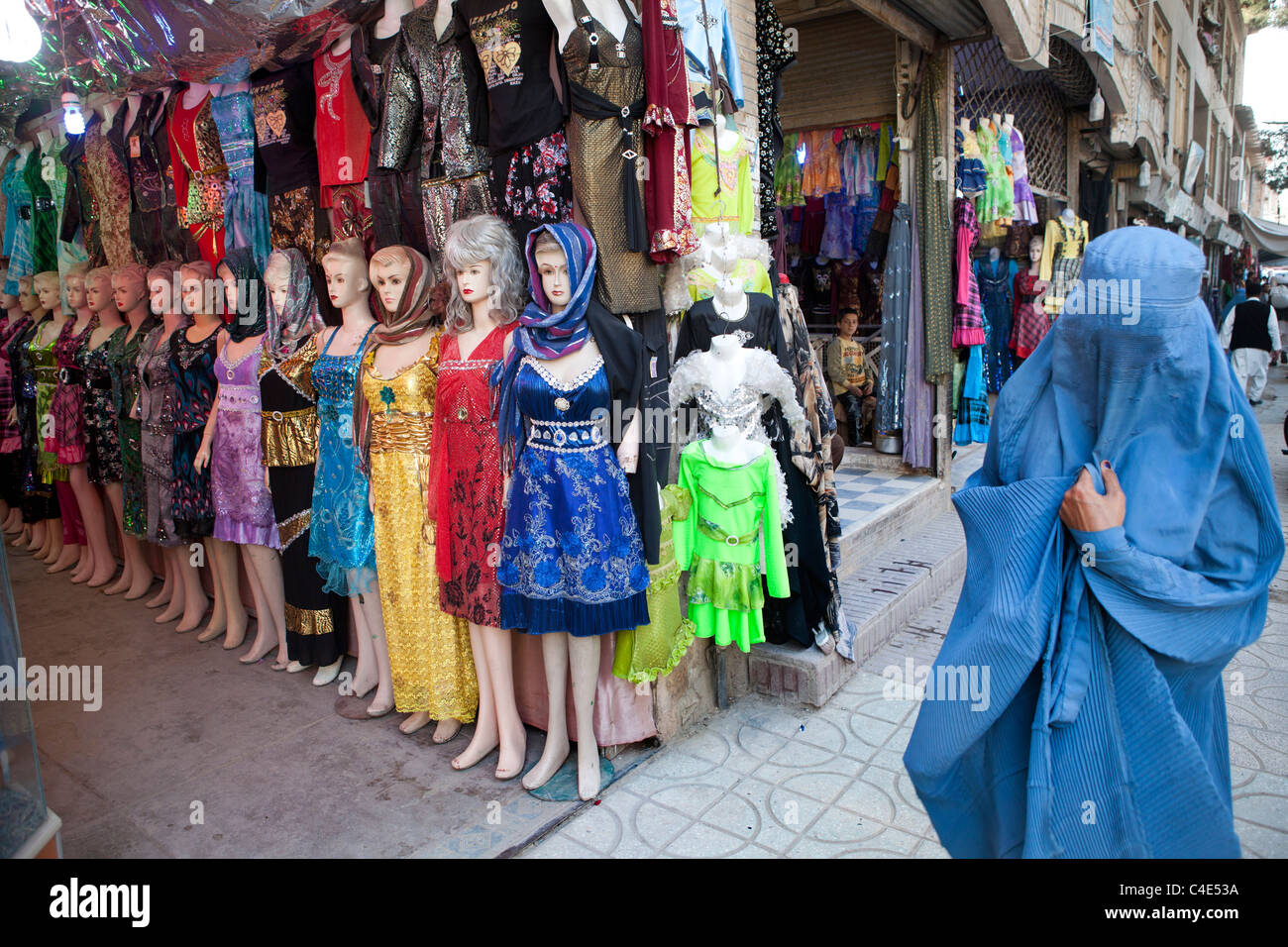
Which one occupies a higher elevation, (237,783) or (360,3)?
(360,3)

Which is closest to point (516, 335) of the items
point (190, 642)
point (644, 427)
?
point (644, 427)

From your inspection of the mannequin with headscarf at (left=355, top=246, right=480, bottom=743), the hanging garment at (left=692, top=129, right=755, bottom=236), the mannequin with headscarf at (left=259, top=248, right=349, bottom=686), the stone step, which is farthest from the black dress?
the stone step

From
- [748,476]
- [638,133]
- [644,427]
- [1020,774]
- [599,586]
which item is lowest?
[1020,774]

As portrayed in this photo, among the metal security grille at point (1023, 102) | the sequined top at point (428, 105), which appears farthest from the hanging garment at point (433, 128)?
the metal security grille at point (1023, 102)

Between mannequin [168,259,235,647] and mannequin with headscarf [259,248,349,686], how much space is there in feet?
1.90

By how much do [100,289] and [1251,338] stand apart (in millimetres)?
11275

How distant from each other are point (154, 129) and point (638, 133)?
325 centimetres

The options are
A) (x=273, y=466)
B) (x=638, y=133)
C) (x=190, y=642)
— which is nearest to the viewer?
(x=638, y=133)

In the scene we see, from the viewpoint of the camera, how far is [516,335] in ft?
9.82

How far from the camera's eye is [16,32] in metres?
3.14

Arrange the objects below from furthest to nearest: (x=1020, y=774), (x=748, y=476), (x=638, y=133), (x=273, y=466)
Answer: (x=273, y=466)
(x=748, y=476)
(x=638, y=133)
(x=1020, y=774)

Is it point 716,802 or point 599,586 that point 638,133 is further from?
point 716,802

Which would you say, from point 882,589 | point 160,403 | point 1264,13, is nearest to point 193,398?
point 160,403

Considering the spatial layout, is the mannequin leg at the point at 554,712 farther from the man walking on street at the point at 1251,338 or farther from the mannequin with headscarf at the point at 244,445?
the man walking on street at the point at 1251,338
